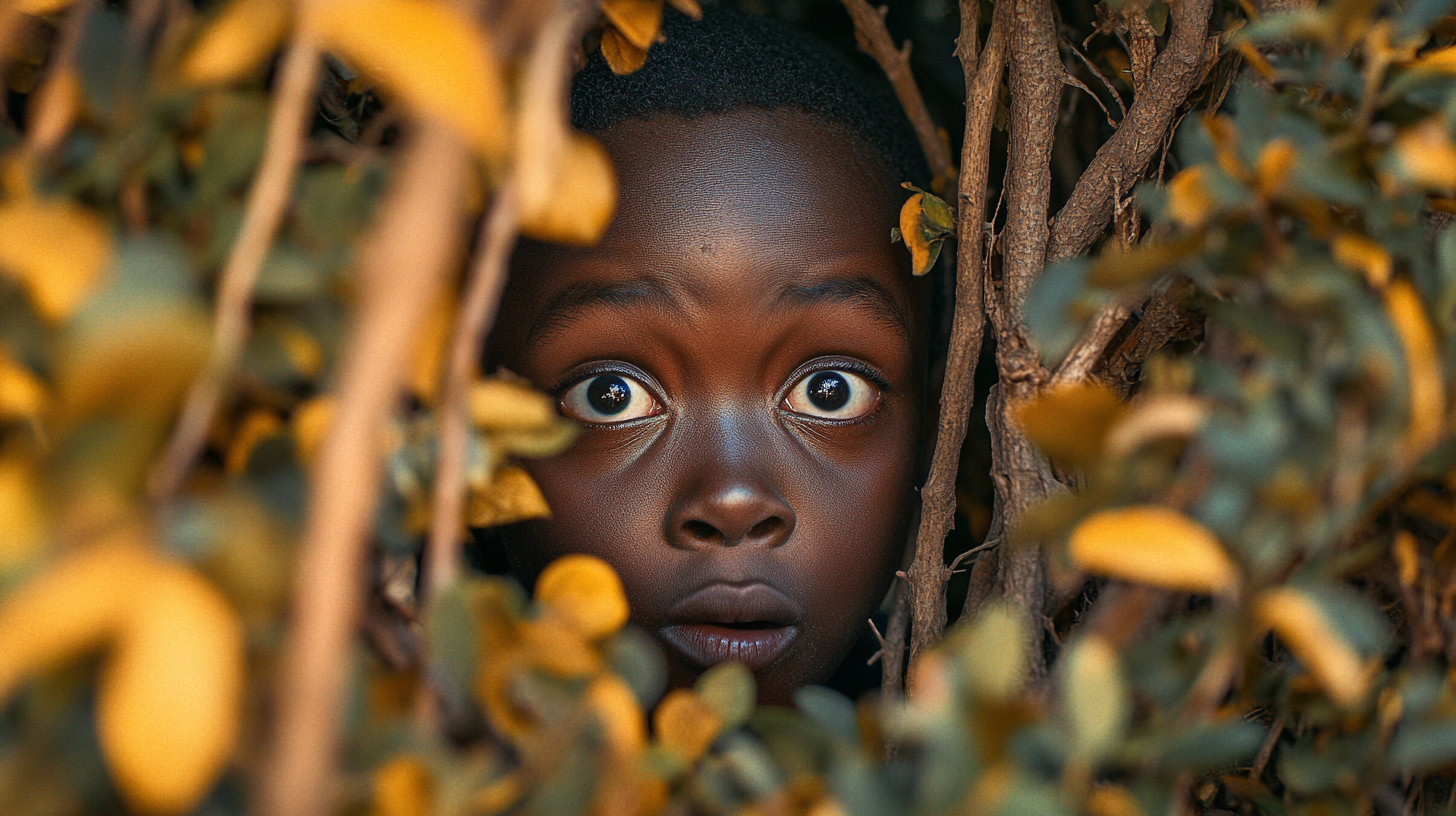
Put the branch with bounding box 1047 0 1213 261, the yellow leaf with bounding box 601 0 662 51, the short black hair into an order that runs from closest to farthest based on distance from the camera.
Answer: the yellow leaf with bounding box 601 0 662 51 → the branch with bounding box 1047 0 1213 261 → the short black hair

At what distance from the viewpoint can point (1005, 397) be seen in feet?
2.26

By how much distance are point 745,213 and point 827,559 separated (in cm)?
29

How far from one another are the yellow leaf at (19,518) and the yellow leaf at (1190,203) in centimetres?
39

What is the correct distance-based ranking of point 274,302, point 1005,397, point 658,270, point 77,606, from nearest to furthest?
point 77,606 < point 274,302 < point 1005,397 < point 658,270

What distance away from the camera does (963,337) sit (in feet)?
2.51

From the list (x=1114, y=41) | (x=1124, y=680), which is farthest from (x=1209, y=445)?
(x=1114, y=41)

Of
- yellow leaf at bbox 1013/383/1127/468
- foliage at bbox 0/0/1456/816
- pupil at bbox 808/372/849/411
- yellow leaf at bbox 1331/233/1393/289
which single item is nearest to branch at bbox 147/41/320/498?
foliage at bbox 0/0/1456/816

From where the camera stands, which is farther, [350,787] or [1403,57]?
[1403,57]

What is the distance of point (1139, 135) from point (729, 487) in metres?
0.39

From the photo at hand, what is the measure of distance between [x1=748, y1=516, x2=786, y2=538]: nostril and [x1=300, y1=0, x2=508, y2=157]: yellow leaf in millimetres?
575

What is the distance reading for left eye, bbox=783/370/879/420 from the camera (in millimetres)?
878

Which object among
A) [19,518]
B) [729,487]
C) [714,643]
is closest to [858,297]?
[729,487]

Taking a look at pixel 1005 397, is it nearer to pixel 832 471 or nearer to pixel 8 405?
pixel 832 471

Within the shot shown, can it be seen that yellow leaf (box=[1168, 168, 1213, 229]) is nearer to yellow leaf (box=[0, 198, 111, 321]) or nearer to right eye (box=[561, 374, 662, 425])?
yellow leaf (box=[0, 198, 111, 321])
